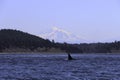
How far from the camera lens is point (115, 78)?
217 ft

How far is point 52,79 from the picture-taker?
2557 inches

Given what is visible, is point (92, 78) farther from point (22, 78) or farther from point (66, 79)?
point (22, 78)

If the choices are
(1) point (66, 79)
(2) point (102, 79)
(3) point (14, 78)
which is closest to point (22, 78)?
(3) point (14, 78)

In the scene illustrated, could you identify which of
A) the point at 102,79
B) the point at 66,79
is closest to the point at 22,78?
the point at 66,79

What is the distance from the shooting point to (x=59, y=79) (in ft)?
213

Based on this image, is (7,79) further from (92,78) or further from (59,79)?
(92,78)

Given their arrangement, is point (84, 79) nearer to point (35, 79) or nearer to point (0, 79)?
point (35, 79)

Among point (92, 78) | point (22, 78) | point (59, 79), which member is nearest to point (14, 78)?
point (22, 78)

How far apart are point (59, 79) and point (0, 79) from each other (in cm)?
731

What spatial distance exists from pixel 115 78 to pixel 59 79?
7244 millimetres

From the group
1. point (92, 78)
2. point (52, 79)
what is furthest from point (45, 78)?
point (92, 78)

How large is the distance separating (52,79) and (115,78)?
8.10m

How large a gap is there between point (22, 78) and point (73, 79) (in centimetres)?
648

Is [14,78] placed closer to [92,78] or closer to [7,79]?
[7,79]
